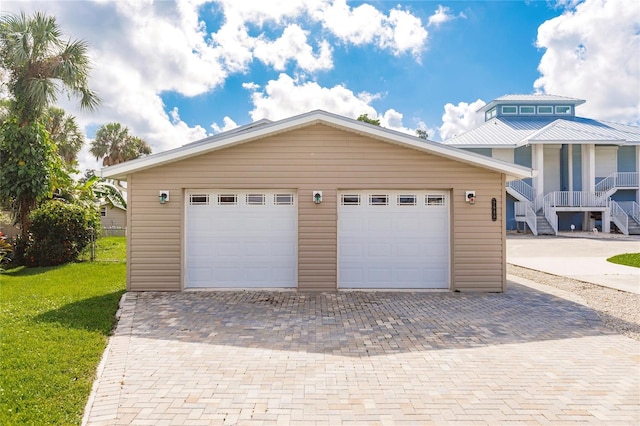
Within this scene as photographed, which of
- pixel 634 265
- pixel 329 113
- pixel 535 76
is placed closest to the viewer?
pixel 329 113

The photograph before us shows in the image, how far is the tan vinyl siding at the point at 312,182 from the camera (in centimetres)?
835

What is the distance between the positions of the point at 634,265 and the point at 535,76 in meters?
13.6

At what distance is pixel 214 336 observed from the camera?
5352 millimetres

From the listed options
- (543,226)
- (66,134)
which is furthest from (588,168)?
(66,134)

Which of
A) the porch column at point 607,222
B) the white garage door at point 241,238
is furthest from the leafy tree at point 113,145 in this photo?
the porch column at point 607,222

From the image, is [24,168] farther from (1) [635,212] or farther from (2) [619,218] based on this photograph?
(1) [635,212]

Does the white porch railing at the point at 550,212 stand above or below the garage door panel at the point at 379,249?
above

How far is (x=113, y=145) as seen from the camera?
29500 millimetres

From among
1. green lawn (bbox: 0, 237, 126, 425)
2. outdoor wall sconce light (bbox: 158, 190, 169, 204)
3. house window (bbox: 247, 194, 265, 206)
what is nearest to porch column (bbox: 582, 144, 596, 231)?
house window (bbox: 247, 194, 265, 206)

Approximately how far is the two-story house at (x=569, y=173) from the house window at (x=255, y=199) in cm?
1905

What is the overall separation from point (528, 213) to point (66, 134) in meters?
29.0

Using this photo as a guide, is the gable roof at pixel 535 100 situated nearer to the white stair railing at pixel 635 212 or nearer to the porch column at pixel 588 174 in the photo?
the porch column at pixel 588 174

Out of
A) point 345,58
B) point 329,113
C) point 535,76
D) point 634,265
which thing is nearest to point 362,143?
point 329,113

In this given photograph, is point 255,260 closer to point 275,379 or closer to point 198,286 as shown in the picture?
point 198,286
